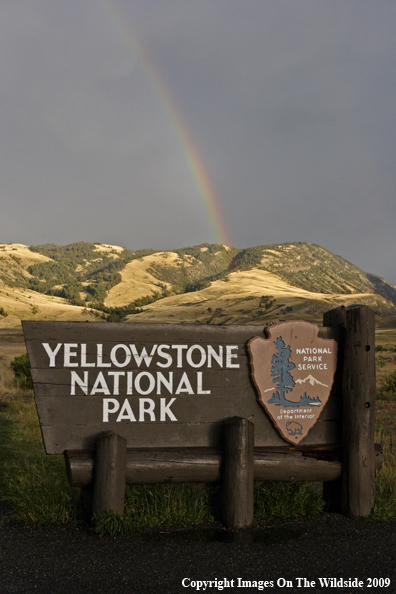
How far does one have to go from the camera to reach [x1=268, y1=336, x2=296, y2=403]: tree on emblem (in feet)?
13.7

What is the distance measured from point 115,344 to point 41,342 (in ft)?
2.11

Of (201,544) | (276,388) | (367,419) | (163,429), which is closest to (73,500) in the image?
(163,429)

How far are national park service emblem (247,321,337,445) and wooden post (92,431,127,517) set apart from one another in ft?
4.51

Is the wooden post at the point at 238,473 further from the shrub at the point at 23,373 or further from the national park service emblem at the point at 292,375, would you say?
the shrub at the point at 23,373

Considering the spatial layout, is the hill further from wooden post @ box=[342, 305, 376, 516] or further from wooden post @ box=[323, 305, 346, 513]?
wooden post @ box=[342, 305, 376, 516]

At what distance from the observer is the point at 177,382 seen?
4.07m

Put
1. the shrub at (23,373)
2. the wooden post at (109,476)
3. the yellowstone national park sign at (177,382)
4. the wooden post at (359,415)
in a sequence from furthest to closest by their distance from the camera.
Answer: the shrub at (23,373)
the wooden post at (359,415)
the yellowstone national park sign at (177,382)
the wooden post at (109,476)

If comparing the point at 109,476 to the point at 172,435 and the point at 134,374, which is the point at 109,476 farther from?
the point at 134,374

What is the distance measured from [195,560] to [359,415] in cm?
198

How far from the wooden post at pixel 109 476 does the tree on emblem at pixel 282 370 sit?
1.52 meters

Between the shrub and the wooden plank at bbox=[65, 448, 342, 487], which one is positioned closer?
the wooden plank at bbox=[65, 448, 342, 487]

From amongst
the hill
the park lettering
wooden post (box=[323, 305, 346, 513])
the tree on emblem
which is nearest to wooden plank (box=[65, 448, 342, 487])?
wooden post (box=[323, 305, 346, 513])

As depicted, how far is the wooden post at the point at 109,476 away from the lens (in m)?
3.72

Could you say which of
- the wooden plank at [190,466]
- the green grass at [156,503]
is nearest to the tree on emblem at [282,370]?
the wooden plank at [190,466]
